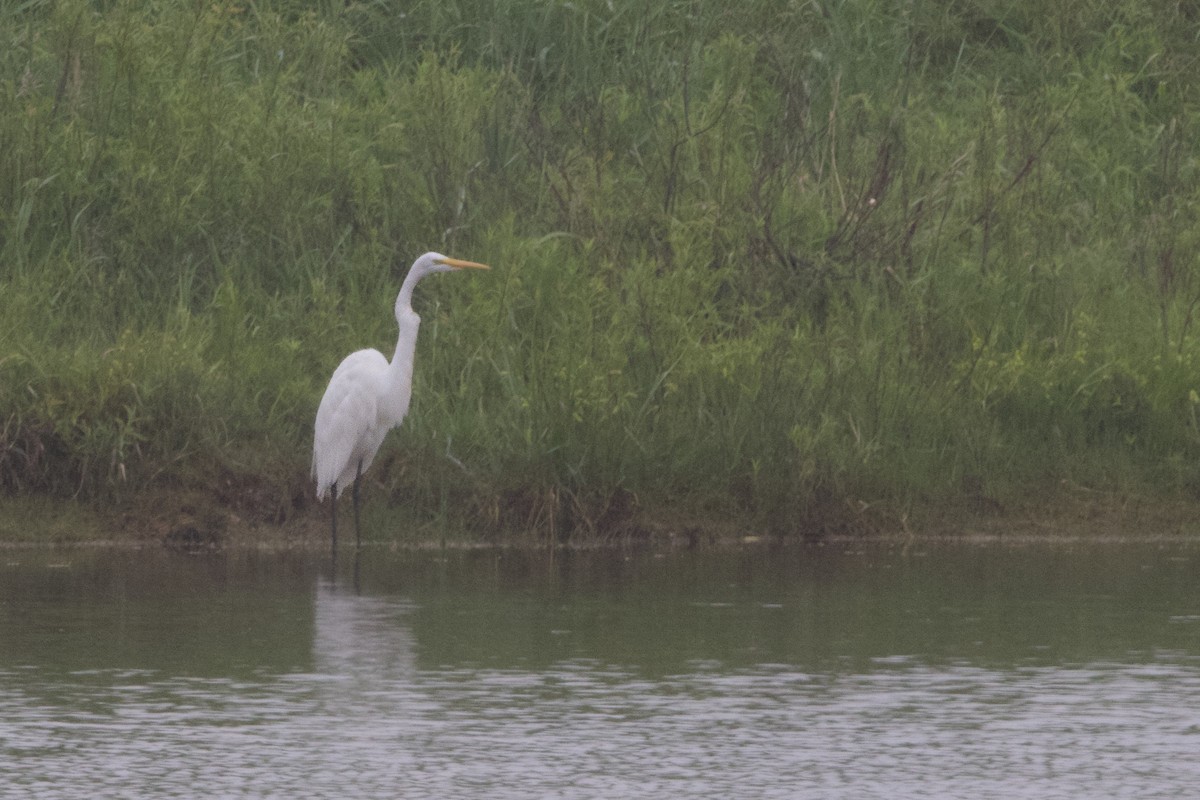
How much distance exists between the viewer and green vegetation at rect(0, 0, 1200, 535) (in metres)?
11.7

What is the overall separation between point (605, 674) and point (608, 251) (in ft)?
18.1

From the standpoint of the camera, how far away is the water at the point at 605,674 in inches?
→ 243

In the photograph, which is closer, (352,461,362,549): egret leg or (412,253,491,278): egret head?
(352,461,362,549): egret leg

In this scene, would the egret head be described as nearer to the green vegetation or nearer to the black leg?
the green vegetation

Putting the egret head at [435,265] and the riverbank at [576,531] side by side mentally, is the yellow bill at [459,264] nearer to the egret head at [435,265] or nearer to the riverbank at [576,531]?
the egret head at [435,265]

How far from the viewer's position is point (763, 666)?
26.2 feet

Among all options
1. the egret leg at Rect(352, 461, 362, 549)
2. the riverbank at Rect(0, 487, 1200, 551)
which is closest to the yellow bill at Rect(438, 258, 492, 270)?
the egret leg at Rect(352, 461, 362, 549)

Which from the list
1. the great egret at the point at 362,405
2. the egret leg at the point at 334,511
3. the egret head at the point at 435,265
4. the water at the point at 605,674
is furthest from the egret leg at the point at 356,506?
the egret head at the point at 435,265

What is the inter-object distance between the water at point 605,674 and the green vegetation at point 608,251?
0.66m

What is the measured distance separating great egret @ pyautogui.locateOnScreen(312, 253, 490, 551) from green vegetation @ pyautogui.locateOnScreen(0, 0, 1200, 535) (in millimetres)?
361

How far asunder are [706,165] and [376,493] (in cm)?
319

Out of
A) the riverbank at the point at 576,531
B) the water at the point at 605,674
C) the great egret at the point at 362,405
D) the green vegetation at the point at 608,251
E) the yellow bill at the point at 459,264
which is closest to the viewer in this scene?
the water at the point at 605,674

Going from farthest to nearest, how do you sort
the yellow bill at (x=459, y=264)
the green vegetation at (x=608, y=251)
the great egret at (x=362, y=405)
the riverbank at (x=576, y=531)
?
the yellow bill at (x=459, y=264)
the green vegetation at (x=608, y=251)
the riverbank at (x=576, y=531)
the great egret at (x=362, y=405)

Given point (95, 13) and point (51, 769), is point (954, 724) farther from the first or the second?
point (95, 13)
